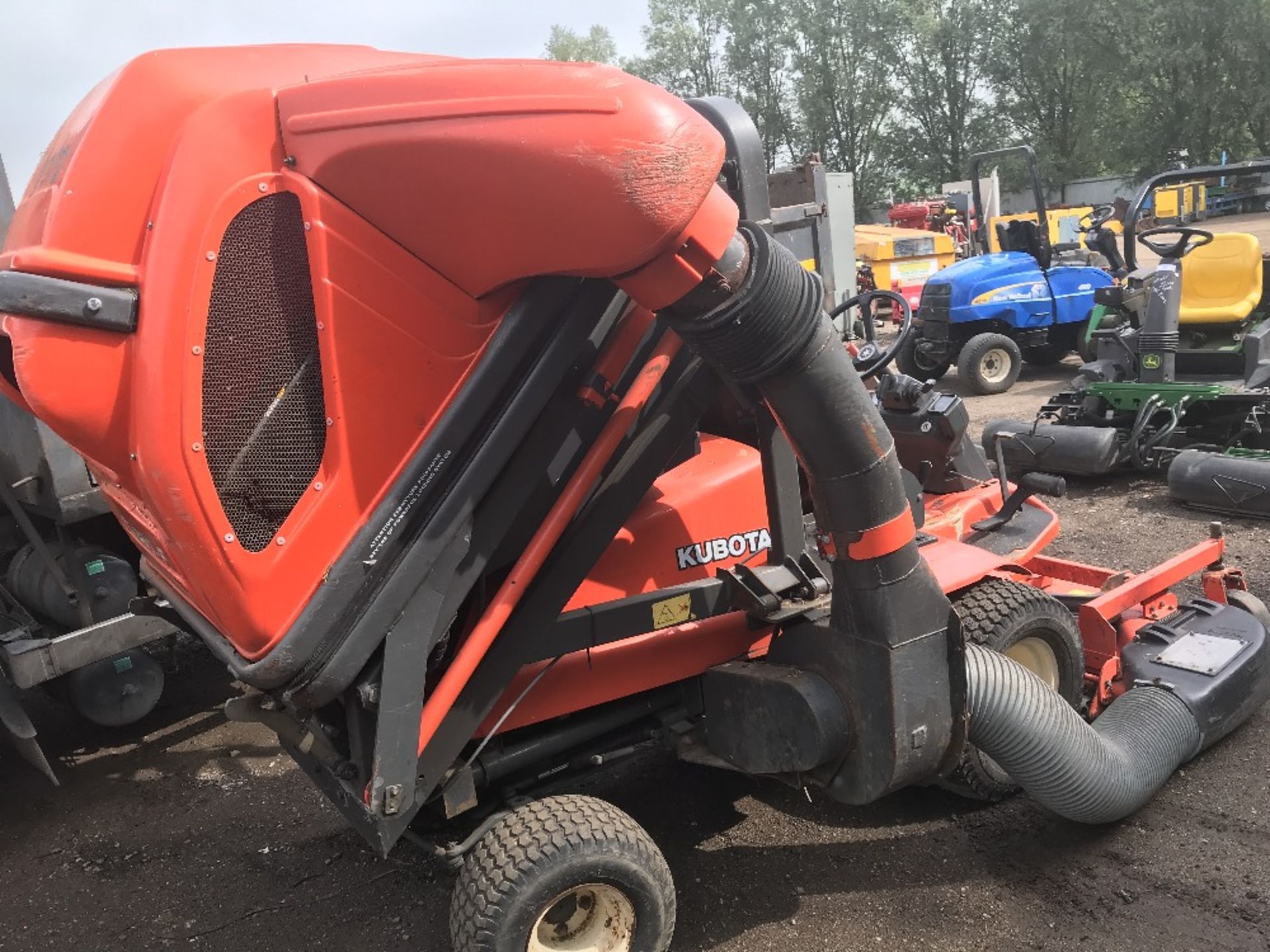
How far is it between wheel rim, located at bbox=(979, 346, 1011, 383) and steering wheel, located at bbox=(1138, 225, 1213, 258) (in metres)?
2.73

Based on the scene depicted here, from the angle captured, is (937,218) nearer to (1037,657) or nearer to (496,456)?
(1037,657)

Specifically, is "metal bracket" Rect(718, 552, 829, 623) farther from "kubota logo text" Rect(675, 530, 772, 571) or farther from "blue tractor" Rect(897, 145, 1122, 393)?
"blue tractor" Rect(897, 145, 1122, 393)

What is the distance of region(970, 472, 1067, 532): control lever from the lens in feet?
12.2

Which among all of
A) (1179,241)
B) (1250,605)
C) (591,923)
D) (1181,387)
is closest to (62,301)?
(591,923)

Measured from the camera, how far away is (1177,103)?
35.2 m

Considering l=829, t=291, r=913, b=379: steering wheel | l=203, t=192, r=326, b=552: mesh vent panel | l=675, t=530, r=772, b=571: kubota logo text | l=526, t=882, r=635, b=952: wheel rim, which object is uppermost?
l=203, t=192, r=326, b=552: mesh vent panel

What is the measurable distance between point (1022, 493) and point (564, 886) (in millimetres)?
2437

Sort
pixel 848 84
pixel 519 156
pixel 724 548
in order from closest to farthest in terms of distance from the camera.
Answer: pixel 519 156, pixel 724 548, pixel 848 84

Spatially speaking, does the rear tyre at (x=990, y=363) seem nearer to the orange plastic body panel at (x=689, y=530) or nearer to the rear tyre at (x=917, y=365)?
the rear tyre at (x=917, y=365)

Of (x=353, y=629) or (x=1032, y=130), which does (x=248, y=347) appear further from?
(x=1032, y=130)

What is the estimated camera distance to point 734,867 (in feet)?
10.1

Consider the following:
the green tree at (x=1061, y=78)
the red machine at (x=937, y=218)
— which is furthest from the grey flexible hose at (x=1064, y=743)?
the green tree at (x=1061, y=78)

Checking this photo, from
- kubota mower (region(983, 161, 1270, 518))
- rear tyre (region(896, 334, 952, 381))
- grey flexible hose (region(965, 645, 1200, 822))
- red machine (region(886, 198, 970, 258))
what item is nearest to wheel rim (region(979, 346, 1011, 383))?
rear tyre (region(896, 334, 952, 381))

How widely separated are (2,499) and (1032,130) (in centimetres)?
4324
